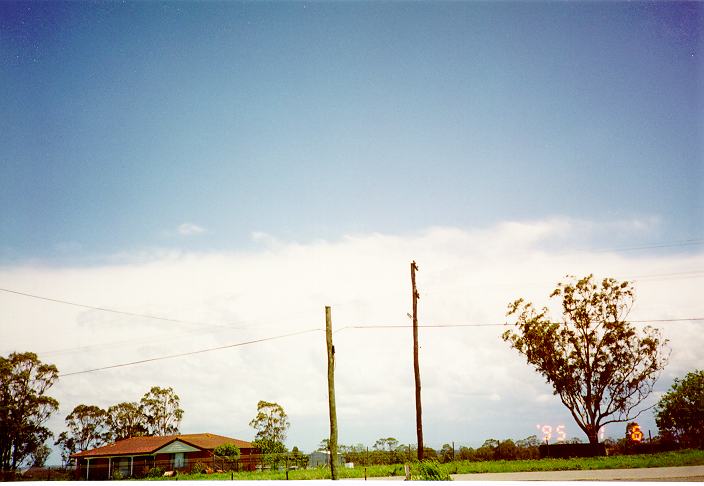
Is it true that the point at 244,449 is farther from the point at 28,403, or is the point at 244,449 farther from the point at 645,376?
the point at 645,376

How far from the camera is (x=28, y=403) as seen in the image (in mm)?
52125

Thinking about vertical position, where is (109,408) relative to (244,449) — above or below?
above

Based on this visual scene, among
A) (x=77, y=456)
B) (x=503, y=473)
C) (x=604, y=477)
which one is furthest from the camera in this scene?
(x=77, y=456)

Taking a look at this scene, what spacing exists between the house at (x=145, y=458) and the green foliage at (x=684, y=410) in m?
35.2

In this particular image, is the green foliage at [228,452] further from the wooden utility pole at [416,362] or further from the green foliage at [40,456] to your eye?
the wooden utility pole at [416,362]

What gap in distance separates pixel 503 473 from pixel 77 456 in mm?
47748

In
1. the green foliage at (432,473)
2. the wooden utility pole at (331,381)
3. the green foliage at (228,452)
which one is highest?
the wooden utility pole at (331,381)

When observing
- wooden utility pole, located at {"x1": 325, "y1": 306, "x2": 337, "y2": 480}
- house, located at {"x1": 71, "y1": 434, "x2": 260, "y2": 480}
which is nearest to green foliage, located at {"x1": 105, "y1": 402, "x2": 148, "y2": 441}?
house, located at {"x1": 71, "y1": 434, "x2": 260, "y2": 480}

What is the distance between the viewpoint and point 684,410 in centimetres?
4141

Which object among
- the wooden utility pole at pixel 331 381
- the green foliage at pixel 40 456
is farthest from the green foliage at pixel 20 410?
the wooden utility pole at pixel 331 381

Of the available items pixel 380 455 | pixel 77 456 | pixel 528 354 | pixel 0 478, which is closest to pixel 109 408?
pixel 77 456

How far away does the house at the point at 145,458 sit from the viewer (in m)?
53.9

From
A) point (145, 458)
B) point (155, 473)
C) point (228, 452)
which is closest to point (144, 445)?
point (145, 458)

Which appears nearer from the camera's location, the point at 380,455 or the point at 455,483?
the point at 455,483
